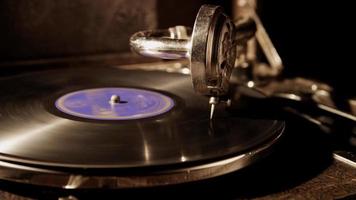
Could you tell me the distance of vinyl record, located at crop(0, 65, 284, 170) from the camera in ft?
2.18

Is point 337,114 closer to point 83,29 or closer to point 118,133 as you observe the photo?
point 118,133

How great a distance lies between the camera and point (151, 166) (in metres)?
0.63

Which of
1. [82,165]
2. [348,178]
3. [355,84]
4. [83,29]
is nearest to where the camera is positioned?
[82,165]

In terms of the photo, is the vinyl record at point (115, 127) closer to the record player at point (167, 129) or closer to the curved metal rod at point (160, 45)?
the record player at point (167, 129)

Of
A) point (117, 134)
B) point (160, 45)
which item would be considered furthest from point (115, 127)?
point (160, 45)

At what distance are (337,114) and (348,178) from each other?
0.26 metres

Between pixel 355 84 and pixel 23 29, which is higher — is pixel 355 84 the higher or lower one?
the lower one

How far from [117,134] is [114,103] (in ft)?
0.60

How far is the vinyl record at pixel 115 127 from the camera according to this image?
664 mm

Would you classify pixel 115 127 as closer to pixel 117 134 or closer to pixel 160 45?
pixel 117 134

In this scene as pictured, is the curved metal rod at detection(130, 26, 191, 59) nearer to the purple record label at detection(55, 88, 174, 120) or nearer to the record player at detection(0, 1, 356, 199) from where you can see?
the record player at detection(0, 1, 356, 199)

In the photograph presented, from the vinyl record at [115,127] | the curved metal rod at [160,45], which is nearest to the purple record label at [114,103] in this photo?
the vinyl record at [115,127]

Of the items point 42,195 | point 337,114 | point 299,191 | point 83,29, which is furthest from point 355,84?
point 42,195

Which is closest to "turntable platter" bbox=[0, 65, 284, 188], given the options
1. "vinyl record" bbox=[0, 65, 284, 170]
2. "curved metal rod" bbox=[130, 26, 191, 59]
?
"vinyl record" bbox=[0, 65, 284, 170]
